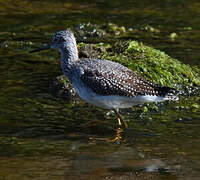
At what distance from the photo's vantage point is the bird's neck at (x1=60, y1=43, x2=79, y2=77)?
937cm

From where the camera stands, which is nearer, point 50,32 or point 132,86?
point 132,86

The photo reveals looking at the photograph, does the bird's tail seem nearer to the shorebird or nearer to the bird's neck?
the shorebird

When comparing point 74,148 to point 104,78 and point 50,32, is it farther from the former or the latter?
point 50,32

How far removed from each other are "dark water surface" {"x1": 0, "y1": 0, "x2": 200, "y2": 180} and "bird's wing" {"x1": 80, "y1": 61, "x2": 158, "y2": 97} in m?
0.71

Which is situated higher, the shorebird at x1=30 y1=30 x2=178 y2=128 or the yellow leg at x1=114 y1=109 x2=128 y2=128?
the shorebird at x1=30 y1=30 x2=178 y2=128

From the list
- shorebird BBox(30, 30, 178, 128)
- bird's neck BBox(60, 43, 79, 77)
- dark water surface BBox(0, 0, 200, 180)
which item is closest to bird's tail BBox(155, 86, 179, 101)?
shorebird BBox(30, 30, 178, 128)

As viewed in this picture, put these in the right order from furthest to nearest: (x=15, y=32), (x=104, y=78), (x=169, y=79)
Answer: (x=15, y=32)
(x=169, y=79)
(x=104, y=78)

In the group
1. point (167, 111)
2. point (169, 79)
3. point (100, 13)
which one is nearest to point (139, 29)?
point (100, 13)

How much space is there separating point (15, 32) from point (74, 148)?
26.7 feet

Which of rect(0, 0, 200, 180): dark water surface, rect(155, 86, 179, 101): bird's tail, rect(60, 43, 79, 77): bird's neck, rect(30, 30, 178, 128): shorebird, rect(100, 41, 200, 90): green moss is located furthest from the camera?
rect(100, 41, 200, 90): green moss

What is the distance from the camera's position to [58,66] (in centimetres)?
1264

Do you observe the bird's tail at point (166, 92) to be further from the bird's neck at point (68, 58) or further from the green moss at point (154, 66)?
the green moss at point (154, 66)

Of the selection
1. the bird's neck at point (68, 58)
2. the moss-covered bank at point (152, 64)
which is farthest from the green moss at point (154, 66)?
Answer: the bird's neck at point (68, 58)

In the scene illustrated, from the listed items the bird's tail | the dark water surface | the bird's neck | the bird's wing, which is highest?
the bird's neck
